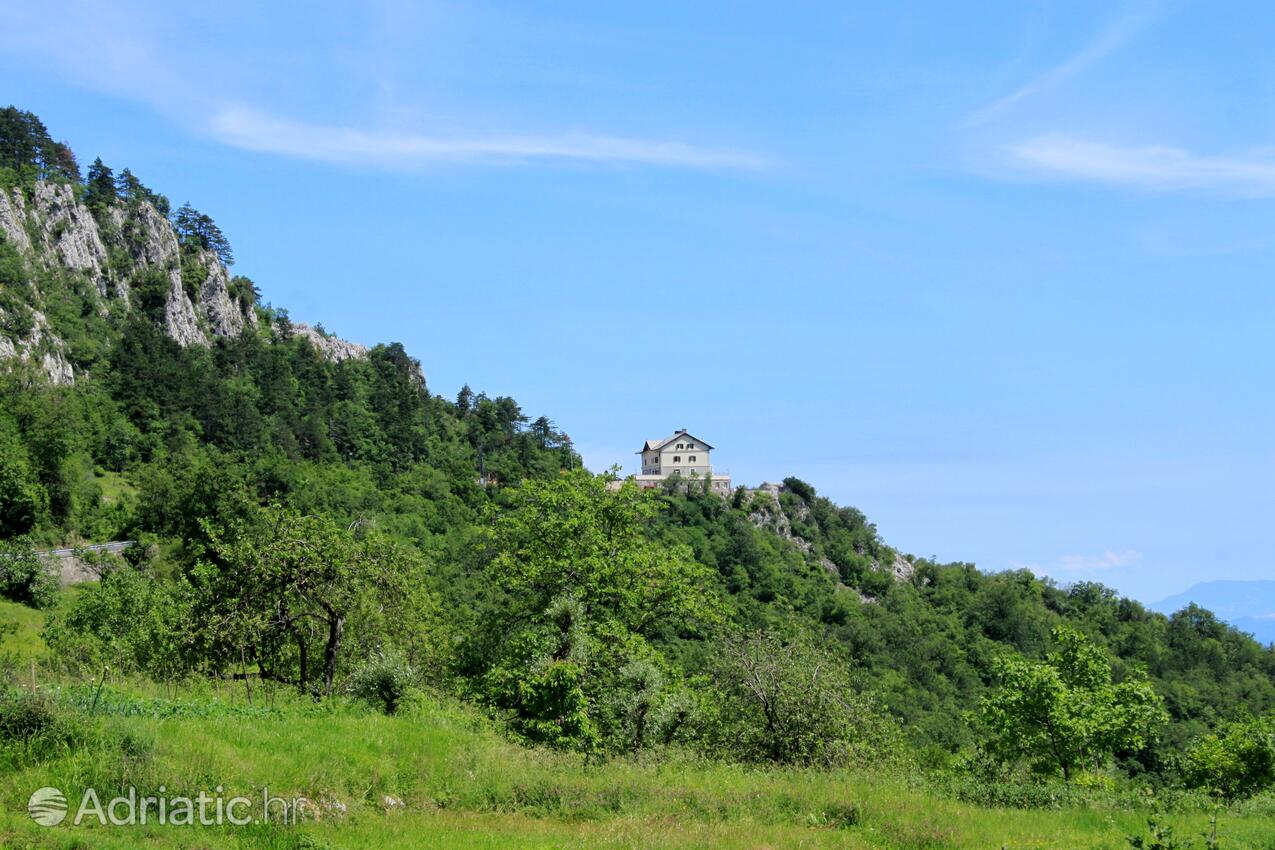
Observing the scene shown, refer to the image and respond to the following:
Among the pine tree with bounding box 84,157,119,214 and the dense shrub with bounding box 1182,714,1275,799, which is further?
the pine tree with bounding box 84,157,119,214

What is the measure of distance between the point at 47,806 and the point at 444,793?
537 centimetres

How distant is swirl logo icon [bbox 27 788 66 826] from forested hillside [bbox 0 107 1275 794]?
6.95m

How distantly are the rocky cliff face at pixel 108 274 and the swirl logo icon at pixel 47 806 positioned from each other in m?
90.5

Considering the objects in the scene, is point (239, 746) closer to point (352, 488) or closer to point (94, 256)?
point (352, 488)

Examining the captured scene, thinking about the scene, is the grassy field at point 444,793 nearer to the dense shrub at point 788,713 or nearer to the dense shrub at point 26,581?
the dense shrub at point 788,713

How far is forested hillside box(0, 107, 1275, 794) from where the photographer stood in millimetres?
21891

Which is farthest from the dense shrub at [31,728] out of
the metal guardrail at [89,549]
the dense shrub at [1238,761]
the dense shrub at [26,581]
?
the metal guardrail at [89,549]

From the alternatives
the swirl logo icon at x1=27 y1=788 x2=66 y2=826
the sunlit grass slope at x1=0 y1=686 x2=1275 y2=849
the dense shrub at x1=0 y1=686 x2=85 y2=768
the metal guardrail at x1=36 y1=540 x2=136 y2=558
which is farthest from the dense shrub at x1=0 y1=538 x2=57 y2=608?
the swirl logo icon at x1=27 y1=788 x2=66 y2=826

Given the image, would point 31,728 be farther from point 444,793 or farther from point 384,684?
point 384,684

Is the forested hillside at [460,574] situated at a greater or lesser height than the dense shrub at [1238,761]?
greater

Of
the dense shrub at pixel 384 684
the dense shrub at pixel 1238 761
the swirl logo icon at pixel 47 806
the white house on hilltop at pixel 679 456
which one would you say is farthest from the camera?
the white house on hilltop at pixel 679 456

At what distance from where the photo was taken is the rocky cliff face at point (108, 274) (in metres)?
95.6

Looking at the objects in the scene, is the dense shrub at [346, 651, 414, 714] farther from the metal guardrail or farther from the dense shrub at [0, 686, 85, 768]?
the metal guardrail

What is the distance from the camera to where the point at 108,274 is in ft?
404
